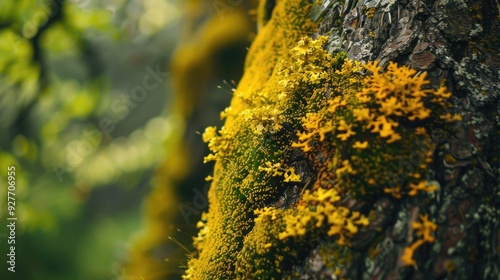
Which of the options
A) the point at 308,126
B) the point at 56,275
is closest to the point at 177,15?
the point at 56,275

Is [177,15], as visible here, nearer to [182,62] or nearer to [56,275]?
[182,62]

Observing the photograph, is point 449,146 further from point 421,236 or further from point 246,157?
point 246,157

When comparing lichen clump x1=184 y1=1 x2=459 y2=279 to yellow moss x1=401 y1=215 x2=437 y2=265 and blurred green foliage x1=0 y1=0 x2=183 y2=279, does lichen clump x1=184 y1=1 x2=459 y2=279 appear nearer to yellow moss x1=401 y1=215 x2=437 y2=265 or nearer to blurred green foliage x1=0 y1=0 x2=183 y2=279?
yellow moss x1=401 y1=215 x2=437 y2=265

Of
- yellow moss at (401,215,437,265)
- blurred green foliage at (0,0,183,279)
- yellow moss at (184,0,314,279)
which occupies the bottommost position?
blurred green foliage at (0,0,183,279)

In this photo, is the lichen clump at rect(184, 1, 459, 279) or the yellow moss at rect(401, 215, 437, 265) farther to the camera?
the lichen clump at rect(184, 1, 459, 279)

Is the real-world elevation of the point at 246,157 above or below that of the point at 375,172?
below

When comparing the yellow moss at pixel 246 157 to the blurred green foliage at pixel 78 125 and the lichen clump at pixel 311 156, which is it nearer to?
the lichen clump at pixel 311 156

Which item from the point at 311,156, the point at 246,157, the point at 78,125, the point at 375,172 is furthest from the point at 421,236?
the point at 78,125

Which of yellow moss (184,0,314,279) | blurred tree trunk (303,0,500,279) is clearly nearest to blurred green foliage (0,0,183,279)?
yellow moss (184,0,314,279)
